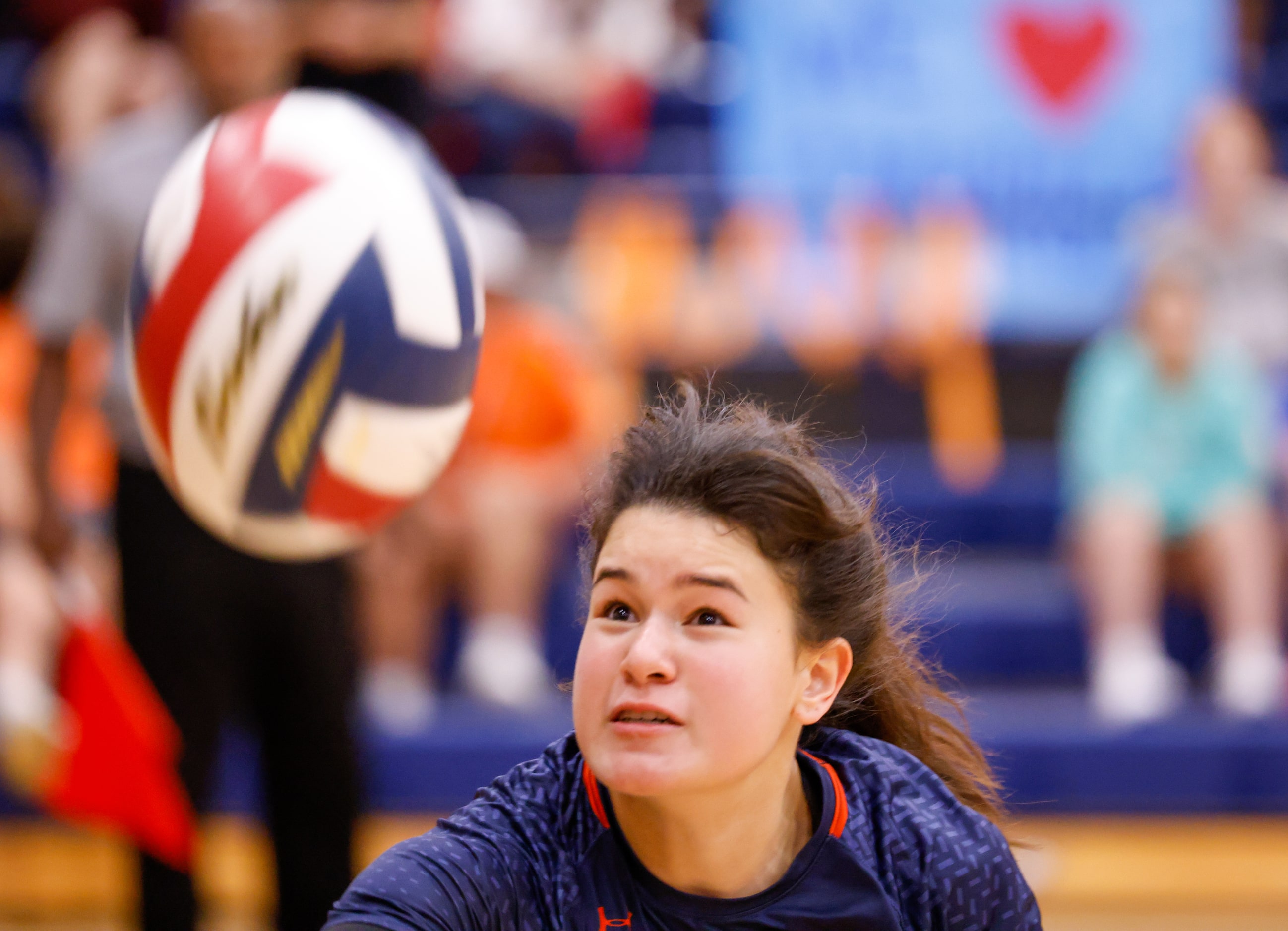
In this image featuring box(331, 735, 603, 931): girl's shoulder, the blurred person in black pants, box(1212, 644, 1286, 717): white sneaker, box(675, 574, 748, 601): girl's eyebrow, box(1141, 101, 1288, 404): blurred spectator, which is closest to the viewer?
box(331, 735, 603, 931): girl's shoulder

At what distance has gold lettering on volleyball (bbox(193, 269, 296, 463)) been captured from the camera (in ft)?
5.28

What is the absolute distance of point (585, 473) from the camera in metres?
1.55

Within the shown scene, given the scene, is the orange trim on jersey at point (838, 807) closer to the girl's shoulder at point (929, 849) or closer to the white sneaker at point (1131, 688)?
the girl's shoulder at point (929, 849)

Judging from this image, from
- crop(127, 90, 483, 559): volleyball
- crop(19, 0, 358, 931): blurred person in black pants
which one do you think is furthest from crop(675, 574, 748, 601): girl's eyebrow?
crop(19, 0, 358, 931): blurred person in black pants

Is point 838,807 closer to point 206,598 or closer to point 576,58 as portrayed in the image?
point 206,598

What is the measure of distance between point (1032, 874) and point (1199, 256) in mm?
1966

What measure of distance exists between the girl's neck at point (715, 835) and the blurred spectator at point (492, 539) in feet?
8.14

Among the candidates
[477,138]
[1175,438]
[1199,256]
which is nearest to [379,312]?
[1175,438]

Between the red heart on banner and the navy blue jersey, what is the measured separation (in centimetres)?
444

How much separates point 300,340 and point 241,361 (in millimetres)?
68

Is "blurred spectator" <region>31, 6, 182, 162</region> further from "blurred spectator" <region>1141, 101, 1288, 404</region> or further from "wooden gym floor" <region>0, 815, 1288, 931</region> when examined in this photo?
"blurred spectator" <region>1141, 101, 1288, 404</region>

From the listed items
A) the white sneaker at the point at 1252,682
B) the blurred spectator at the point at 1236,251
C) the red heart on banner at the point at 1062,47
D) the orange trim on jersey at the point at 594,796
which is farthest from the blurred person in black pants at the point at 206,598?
the red heart on banner at the point at 1062,47

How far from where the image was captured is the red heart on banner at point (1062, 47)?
17.6ft

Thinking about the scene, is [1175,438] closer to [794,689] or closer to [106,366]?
[106,366]
